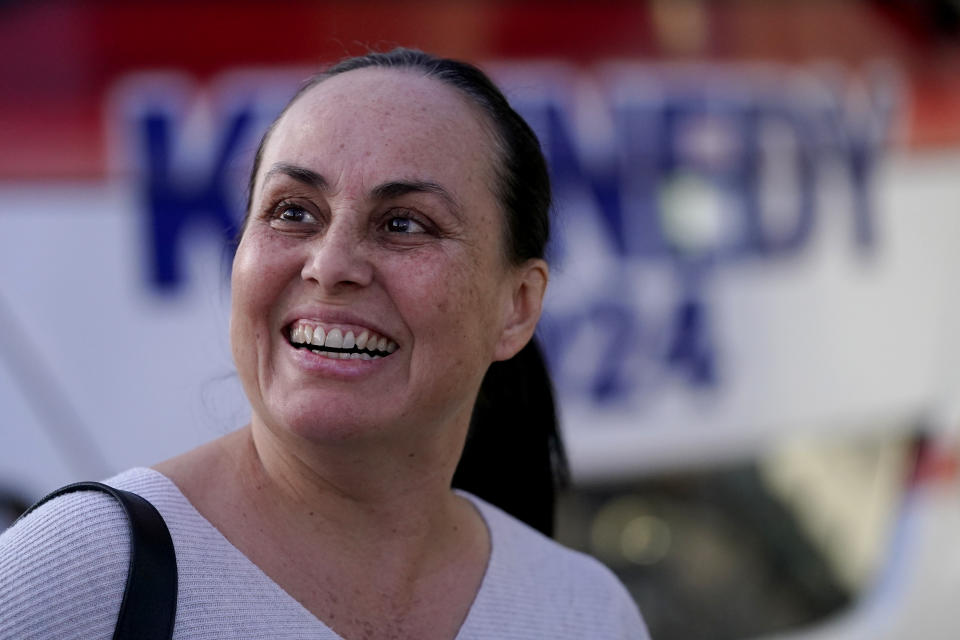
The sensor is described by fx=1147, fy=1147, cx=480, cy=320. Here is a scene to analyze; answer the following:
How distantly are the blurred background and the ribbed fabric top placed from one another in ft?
1.73

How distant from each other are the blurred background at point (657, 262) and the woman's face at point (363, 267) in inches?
17.8

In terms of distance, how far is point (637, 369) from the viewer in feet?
10.1

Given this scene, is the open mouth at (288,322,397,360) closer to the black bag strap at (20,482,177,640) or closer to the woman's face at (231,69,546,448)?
the woman's face at (231,69,546,448)

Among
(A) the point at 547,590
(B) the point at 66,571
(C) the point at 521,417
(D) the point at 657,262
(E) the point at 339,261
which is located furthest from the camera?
(D) the point at 657,262

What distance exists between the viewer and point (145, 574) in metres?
1.19

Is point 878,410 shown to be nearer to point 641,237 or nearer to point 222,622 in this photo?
point 641,237

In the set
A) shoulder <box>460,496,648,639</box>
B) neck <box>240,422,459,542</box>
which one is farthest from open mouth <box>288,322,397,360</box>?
shoulder <box>460,496,648,639</box>

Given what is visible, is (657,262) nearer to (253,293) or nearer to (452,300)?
(452,300)

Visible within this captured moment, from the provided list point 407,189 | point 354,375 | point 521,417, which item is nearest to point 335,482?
point 354,375

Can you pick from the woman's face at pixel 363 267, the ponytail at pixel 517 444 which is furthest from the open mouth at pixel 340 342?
the ponytail at pixel 517 444

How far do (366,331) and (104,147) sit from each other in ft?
4.34

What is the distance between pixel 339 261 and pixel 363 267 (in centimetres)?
3

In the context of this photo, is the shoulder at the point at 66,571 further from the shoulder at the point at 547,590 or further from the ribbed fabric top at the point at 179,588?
the shoulder at the point at 547,590

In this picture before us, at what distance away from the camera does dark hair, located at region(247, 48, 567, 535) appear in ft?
5.20
